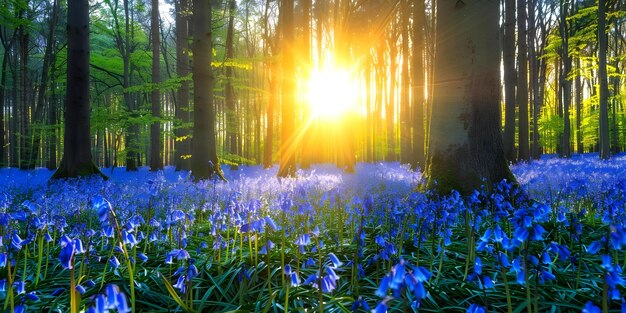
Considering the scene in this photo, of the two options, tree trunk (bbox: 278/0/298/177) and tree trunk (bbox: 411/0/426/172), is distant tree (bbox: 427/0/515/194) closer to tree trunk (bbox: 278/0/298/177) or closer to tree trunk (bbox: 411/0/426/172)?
tree trunk (bbox: 278/0/298/177)

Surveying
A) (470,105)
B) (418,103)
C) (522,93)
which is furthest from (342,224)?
(522,93)

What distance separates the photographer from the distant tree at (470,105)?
6.14 m

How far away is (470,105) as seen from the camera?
620 centimetres

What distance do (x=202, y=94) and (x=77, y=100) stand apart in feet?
11.4

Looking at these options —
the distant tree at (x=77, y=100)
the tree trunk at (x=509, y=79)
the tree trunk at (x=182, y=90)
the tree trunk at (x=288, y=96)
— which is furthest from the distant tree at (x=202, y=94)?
the tree trunk at (x=509, y=79)

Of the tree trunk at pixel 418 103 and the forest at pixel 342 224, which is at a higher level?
the tree trunk at pixel 418 103

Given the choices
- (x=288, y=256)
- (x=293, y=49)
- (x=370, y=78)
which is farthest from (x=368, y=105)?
(x=288, y=256)

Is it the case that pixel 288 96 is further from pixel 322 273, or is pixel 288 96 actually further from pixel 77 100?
pixel 322 273

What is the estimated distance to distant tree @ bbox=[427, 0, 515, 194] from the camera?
6.14 meters

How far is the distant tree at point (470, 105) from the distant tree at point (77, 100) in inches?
370

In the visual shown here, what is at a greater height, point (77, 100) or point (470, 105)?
point (77, 100)

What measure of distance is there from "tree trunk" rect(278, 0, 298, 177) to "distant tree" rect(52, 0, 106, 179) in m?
5.50

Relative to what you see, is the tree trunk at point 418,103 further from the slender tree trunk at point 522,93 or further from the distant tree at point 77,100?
the distant tree at point 77,100

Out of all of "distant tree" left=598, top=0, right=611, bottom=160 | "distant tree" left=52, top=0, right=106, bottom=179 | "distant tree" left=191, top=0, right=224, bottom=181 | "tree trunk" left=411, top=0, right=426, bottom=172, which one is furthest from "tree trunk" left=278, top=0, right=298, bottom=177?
"distant tree" left=598, top=0, right=611, bottom=160
